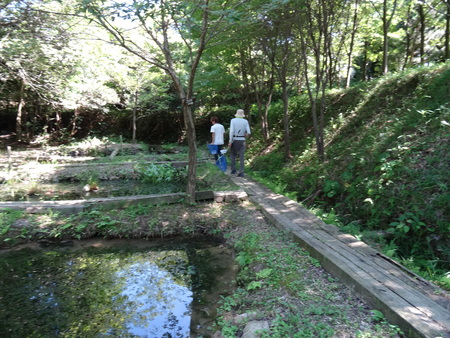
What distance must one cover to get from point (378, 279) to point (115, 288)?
10.0 feet

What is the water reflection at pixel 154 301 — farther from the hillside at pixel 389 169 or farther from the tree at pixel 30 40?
the tree at pixel 30 40

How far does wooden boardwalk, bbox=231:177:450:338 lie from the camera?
233cm

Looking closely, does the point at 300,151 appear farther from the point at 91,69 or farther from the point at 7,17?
the point at 7,17

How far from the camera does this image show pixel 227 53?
1029 cm

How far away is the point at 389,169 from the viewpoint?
5500mm

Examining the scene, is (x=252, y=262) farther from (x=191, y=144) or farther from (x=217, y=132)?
(x=217, y=132)

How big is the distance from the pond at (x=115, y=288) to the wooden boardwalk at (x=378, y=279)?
121 centimetres

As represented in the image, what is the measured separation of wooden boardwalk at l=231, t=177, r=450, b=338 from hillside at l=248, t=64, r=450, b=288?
38 centimetres

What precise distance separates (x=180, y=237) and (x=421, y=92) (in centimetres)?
674

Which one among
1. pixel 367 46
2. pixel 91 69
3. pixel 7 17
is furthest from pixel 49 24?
pixel 367 46

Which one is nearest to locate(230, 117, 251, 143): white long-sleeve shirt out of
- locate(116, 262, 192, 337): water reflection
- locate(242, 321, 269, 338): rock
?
locate(116, 262, 192, 337): water reflection

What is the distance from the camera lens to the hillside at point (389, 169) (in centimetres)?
432

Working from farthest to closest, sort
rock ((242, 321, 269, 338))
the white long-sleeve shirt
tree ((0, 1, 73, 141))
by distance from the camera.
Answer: tree ((0, 1, 73, 141)), the white long-sleeve shirt, rock ((242, 321, 269, 338))

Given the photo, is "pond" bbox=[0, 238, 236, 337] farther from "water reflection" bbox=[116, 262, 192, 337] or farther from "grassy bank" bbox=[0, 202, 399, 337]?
"grassy bank" bbox=[0, 202, 399, 337]
